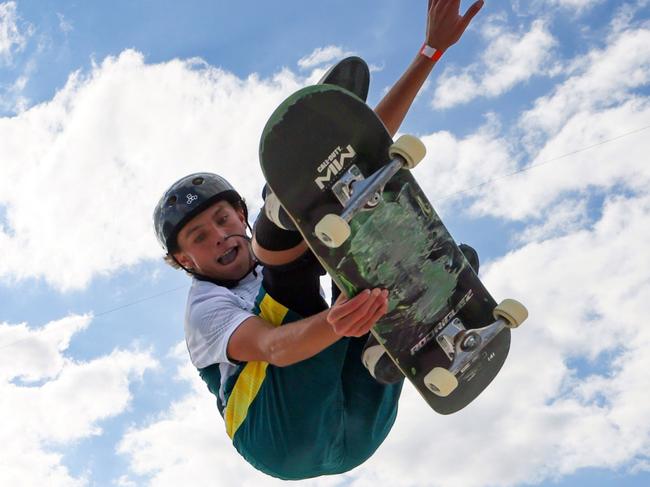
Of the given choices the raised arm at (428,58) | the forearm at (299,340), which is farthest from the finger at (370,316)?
the raised arm at (428,58)

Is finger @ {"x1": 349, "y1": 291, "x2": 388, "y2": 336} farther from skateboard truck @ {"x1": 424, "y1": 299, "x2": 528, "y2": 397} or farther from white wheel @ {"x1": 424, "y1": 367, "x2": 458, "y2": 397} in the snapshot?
skateboard truck @ {"x1": 424, "y1": 299, "x2": 528, "y2": 397}

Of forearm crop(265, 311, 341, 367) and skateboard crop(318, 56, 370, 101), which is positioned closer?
forearm crop(265, 311, 341, 367)

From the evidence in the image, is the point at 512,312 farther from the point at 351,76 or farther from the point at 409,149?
the point at 351,76

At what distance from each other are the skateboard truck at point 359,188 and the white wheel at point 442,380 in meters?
1.06

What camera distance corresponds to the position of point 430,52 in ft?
18.7

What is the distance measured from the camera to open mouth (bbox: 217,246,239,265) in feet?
19.1

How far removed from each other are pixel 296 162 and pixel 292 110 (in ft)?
0.95

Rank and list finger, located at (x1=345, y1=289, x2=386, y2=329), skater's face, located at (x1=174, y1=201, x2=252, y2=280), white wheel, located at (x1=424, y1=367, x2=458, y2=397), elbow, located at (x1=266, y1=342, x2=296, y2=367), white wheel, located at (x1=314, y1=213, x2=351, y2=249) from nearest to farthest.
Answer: white wheel, located at (x1=314, y1=213, x2=351, y2=249), finger, located at (x1=345, y1=289, x2=386, y2=329), elbow, located at (x1=266, y1=342, x2=296, y2=367), white wheel, located at (x1=424, y1=367, x2=458, y2=397), skater's face, located at (x1=174, y1=201, x2=252, y2=280)

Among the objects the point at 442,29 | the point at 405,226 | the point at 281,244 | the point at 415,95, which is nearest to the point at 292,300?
the point at 281,244

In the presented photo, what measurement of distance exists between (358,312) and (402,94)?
5.98ft

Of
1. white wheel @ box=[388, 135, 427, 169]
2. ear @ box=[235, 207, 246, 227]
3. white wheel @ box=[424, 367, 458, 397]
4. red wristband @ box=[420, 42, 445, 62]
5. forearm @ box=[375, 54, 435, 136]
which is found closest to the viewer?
white wheel @ box=[388, 135, 427, 169]

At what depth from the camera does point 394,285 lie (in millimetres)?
4887

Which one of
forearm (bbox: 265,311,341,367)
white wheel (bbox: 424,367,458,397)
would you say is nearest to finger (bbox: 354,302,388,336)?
forearm (bbox: 265,311,341,367)

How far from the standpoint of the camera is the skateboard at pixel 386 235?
458cm
